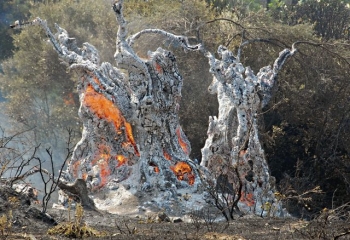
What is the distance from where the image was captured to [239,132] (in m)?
16.1

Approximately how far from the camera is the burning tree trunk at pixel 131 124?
1576cm

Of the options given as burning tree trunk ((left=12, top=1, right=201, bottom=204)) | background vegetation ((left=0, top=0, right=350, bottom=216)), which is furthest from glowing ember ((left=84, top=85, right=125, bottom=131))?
background vegetation ((left=0, top=0, right=350, bottom=216))

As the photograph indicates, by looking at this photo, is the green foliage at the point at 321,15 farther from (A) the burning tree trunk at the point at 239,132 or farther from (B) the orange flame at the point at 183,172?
(B) the orange flame at the point at 183,172

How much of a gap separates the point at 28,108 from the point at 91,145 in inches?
635

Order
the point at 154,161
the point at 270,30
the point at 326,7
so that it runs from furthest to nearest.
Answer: the point at 326,7
the point at 270,30
the point at 154,161

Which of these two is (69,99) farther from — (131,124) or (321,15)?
(131,124)

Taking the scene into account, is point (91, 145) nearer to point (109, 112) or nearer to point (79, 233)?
point (109, 112)

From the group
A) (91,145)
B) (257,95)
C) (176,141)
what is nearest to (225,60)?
(257,95)

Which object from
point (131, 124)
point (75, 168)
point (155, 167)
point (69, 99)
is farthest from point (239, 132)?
point (69, 99)

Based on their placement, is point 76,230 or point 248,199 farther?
point 248,199

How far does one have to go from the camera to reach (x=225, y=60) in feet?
55.6

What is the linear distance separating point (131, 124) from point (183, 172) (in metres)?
1.42

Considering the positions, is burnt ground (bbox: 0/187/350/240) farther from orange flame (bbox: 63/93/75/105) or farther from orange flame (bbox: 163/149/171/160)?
orange flame (bbox: 63/93/75/105)

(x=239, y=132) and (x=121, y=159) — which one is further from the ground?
(x=239, y=132)
